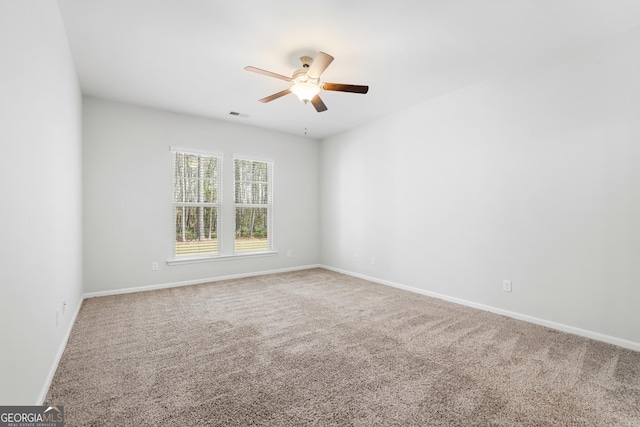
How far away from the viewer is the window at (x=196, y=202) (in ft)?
16.0

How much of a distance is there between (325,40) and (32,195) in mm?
2532

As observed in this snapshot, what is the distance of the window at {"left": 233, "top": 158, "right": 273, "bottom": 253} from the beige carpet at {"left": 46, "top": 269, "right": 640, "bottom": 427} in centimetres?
200

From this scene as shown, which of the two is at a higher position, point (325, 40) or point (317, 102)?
point (325, 40)

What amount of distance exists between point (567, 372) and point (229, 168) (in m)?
5.00

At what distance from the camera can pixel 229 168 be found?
5.29 metres

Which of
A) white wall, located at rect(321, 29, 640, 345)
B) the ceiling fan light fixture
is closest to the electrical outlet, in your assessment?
white wall, located at rect(321, 29, 640, 345)

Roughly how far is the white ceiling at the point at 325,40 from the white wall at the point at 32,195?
545 mm

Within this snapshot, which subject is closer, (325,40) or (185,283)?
(325,40)

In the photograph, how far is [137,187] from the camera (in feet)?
14.7

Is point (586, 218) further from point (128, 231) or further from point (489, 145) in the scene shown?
point (128, 231)

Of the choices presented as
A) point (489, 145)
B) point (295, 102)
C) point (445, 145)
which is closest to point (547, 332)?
point (489, 145)

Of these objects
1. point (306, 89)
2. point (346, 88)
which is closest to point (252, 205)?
point (306, 89)

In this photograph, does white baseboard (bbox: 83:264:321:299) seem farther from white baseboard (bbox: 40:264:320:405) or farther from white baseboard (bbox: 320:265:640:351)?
white baseboard (bbox: 320:265:640:351)

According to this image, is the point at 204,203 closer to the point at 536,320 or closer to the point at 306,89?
the point at 306,89
